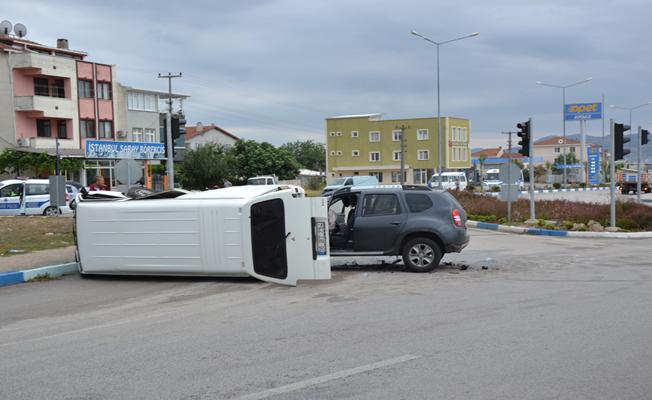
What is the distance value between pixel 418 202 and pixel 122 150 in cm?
3563

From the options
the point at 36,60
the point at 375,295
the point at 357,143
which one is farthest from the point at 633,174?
the point at 375,295

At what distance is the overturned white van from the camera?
11219 mm

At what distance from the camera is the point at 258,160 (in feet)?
243

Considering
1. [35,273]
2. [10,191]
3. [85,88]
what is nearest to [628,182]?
[85,88]

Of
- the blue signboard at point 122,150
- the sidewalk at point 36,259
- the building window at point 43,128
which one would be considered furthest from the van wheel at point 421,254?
the building window at point 43,128

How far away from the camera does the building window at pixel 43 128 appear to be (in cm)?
4878

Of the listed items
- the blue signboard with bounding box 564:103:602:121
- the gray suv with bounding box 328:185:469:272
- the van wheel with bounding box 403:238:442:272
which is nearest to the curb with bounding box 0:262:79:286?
the gray suv with bounding box 328:185:469:272

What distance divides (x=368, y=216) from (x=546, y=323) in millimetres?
5512

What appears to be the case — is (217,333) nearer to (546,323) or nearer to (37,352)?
(37,352)

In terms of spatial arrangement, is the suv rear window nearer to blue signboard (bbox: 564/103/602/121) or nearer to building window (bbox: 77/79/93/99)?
building window (bbox: 77/79/93/99)

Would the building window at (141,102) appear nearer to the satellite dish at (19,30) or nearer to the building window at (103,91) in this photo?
the building window at (103,91)

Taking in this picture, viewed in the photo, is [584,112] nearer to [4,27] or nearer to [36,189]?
[4,27]

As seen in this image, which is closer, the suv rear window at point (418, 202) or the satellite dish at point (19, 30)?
the suv rear window at point (418, 202)

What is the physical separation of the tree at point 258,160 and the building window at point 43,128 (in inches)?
1006
